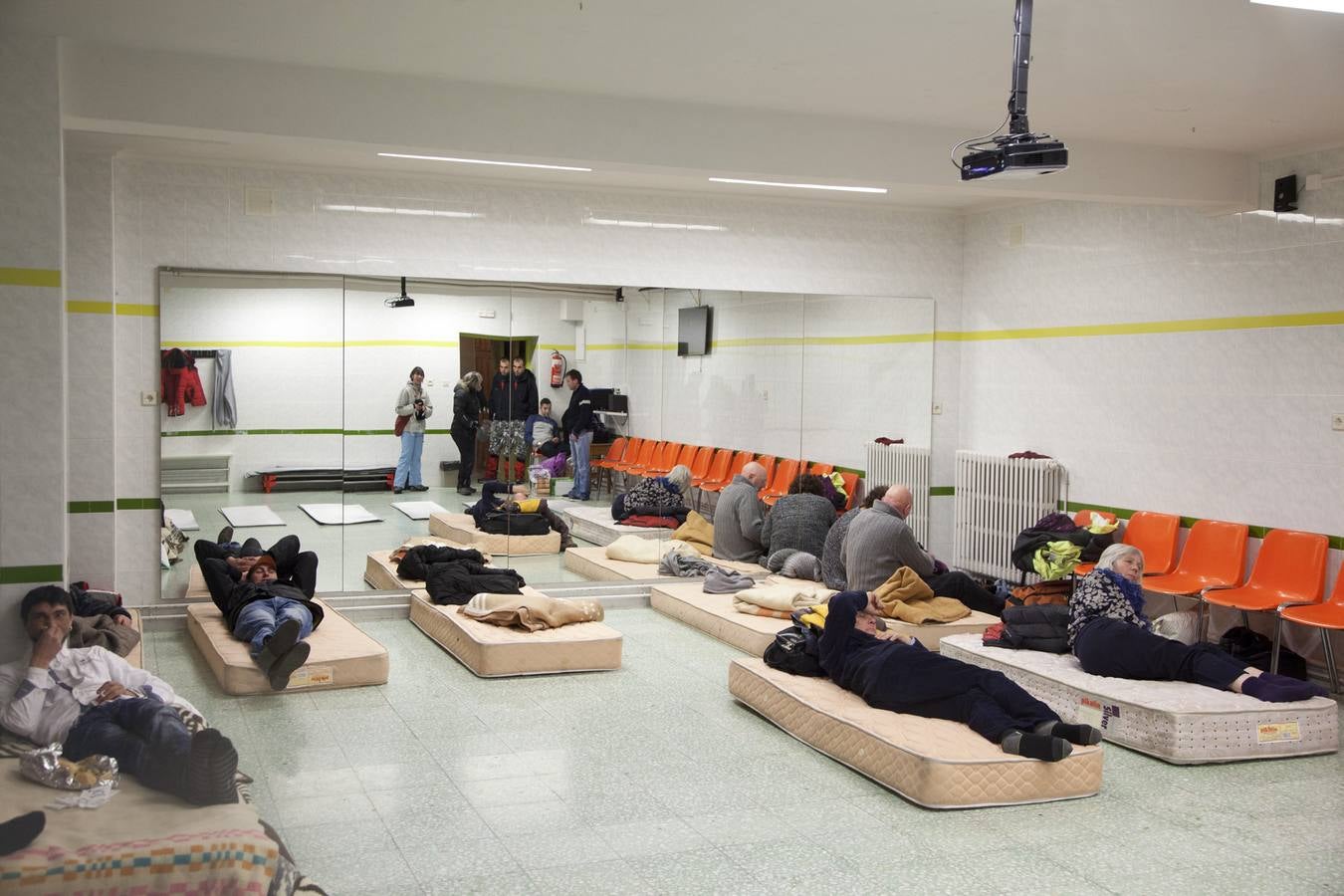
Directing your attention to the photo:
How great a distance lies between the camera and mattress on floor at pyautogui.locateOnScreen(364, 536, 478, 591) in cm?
923

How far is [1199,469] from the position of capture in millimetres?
8758

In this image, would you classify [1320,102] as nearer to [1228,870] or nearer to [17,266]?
[1228,870]

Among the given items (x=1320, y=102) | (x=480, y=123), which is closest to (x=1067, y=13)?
(x=1320, y=102)

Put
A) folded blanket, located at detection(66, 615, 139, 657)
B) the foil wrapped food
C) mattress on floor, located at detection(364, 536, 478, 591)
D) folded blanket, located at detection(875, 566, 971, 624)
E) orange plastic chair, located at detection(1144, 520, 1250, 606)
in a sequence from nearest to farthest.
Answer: the foil wrapped food → folded blanket, located at detection(66, 615, 139, 657) → orange plastic chair, located at detection(1144, 520, 1250, 606) → folded blanket, located at detection(875, 566, 971, 624) → mattress on floor, located at detection(364, 536, 478, 591)

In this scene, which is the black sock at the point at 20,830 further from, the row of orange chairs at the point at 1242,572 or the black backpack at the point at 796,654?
the row of orange chairs at the point at 1242,572

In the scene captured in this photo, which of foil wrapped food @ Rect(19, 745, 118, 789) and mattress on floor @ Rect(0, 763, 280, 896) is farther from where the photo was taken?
foil wrapped food @ Rect(19, 745, 118, 789)

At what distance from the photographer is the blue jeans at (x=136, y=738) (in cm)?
459

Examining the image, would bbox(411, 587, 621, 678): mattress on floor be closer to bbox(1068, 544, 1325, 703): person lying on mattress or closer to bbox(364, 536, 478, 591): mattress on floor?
bbox(364, 536, 478, 591): mattress on floor

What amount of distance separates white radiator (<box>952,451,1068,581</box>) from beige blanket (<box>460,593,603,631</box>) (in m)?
4.11

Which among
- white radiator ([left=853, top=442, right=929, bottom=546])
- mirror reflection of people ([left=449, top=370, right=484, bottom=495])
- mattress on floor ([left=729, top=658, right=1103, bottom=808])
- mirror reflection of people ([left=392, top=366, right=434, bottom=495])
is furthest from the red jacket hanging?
white radiator ([left=853, top=442, right=929, bottom=546])

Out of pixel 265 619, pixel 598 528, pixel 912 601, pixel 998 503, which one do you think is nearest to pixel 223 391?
pixel 265 619

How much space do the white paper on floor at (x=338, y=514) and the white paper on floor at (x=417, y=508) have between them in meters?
0.19

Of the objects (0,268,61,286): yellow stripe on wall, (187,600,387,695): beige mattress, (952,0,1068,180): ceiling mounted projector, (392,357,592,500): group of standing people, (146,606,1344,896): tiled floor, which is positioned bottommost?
(146,606,1344,896): tiled floor

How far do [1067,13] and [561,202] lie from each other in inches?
211
